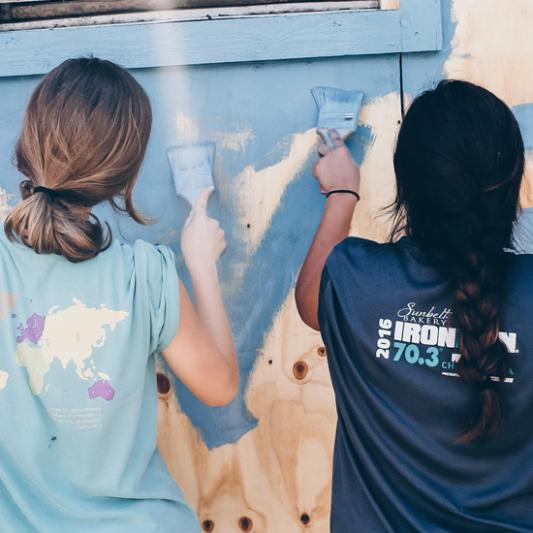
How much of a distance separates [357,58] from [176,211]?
633mm

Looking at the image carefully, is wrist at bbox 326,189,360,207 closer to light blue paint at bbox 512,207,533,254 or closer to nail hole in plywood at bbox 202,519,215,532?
light blue paint at bbox 512,207,533,254

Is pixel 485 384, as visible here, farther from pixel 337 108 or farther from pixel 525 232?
pixel 337 108

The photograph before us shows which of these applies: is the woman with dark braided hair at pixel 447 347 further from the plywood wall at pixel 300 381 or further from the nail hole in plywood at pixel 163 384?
the nail hole in plywood at pixel 163 384

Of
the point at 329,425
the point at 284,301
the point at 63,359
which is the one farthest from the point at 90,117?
the point at 329,425

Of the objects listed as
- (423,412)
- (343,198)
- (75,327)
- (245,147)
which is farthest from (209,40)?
(423,412)

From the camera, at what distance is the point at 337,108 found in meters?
2.45

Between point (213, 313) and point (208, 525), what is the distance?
83 centimetres

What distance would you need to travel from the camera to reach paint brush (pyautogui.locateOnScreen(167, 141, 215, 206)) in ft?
8.07

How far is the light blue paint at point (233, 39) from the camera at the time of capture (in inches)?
96.6

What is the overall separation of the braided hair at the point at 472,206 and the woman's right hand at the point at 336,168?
43 centimetres

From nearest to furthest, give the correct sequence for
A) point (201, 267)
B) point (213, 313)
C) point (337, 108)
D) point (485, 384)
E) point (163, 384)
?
point (485, 384), point (213, 313), point (201, 267), point (337, 108), point (163, 384)

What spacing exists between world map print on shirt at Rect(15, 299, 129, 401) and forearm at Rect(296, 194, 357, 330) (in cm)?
44

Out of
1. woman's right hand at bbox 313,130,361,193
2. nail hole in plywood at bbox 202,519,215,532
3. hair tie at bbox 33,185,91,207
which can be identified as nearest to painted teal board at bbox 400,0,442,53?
woman's right hand at bbox 313,130,361,193

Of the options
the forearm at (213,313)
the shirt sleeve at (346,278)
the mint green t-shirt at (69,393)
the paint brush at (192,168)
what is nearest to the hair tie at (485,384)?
the shirt sleeve at (346,278)
